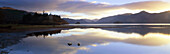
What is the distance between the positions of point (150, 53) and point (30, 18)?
469ft

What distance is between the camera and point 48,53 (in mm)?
13633

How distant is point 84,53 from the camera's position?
13.9 m

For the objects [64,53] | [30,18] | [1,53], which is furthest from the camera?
[30,18]

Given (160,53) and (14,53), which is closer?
(14,53)

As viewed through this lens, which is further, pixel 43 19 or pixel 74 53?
pixel 43 19

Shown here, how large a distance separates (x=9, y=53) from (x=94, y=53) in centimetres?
943

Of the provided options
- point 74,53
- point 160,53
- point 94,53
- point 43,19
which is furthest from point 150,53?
point 43,19

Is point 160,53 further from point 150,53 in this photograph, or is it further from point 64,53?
point 64,53

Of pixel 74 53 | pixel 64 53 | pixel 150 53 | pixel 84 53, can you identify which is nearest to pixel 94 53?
pixel 84 53

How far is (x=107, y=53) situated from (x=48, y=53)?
696 cm

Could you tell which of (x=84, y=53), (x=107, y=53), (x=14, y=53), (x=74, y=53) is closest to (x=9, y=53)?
(x=14, y=53)

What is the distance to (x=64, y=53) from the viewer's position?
13633 millimetres

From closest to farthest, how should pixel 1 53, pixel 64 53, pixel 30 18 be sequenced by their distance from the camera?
pixel 1 53, pixel 64 53, pixel 30 18

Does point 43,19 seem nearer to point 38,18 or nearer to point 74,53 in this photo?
point 38,18
